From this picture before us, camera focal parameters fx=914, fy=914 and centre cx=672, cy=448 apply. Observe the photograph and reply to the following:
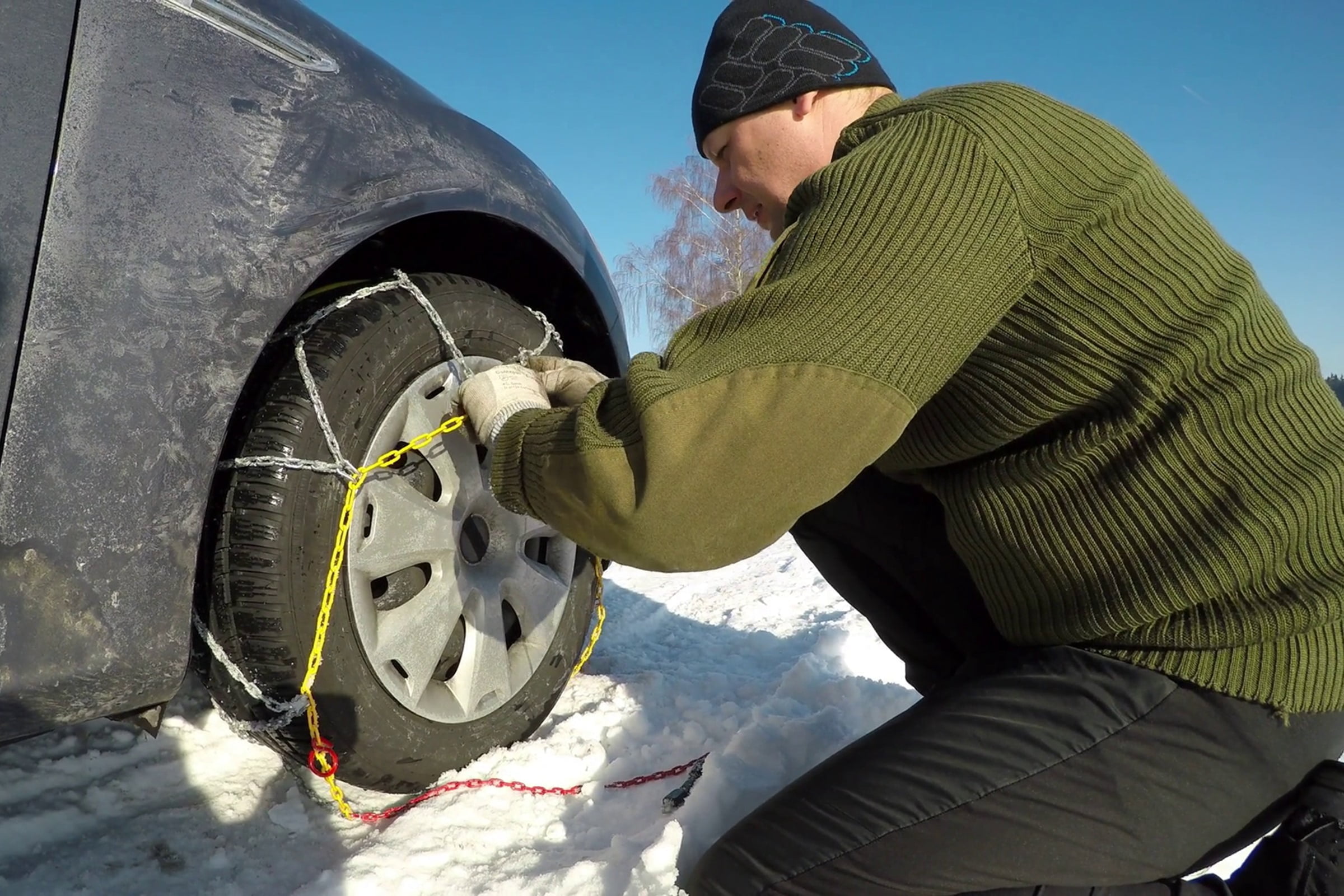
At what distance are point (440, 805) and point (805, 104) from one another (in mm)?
1535

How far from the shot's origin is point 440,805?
1818 mm

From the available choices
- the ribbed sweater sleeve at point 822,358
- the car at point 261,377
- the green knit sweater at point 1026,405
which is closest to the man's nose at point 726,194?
the car at point 261,377

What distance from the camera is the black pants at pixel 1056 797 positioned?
139cm

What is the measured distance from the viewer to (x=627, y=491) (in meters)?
1.22

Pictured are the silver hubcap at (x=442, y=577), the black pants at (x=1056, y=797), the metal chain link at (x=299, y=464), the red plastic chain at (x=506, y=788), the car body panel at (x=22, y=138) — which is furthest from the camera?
the red plastic chain at (x=506, y=788)

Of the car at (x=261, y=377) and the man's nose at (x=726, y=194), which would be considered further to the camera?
the man's nose at (x=726, y=194)

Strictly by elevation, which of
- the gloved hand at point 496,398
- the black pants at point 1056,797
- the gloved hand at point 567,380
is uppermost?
the gloved hand at point 567,380

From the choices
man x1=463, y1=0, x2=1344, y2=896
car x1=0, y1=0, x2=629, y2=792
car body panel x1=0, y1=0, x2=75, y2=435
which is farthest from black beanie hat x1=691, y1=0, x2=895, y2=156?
car body panel x1=0, y1=0, x2=75, y2=435

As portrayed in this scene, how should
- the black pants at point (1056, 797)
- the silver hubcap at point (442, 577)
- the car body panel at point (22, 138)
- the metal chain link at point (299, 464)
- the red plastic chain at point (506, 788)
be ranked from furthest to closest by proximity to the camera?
the red plastic chain at point (506, 788)
the silver hubcap at point (442, 577)
the metal chain link at point (299, 464)
the black pants at point (1056, 797)
the car body panel at point (22, 138)

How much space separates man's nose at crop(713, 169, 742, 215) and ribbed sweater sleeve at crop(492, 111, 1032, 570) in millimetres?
598

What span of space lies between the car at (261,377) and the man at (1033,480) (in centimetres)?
33

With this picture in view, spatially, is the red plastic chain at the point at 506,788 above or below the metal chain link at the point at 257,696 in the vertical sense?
below

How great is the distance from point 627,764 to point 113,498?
50.7 inches

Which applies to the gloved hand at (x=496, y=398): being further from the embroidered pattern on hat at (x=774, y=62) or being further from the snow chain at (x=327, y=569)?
the embroidered pattern on hat at (x=774, y=62)
